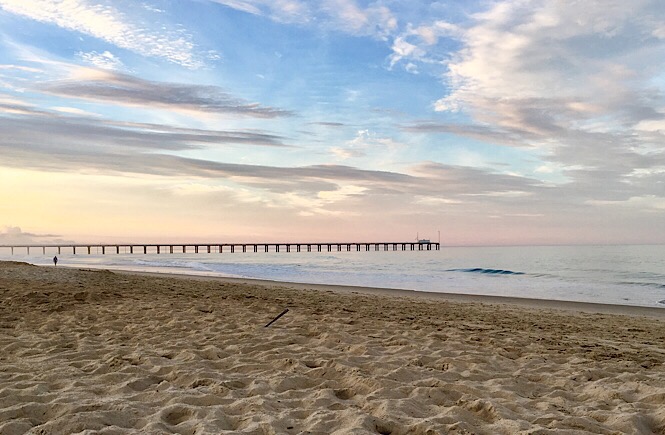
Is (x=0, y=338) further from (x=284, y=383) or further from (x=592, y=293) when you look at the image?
(x=592, y=293)

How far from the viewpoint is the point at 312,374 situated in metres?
4.74

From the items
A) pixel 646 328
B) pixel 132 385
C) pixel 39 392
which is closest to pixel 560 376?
pixel 132 385

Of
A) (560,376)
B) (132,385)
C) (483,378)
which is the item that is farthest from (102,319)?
(560,376)

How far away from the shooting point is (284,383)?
4.43 meters

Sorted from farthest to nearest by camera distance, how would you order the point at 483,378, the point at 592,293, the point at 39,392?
the point at 592,293, the point at 483,378, the point at 39,392

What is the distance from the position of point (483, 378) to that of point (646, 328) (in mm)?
6408

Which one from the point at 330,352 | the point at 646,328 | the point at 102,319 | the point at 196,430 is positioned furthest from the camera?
the point at 646,328

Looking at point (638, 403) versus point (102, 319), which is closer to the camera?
point (638, 403)

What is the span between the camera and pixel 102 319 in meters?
7.81

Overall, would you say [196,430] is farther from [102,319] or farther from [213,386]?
[102,319]

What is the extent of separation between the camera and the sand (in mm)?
3520

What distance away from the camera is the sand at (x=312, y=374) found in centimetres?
352

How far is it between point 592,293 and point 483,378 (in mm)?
17741

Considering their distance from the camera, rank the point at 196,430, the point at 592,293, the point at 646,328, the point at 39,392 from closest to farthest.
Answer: the point at 196,430 → the point at 39,392 → the point at 646,328 → the point at 592,293
